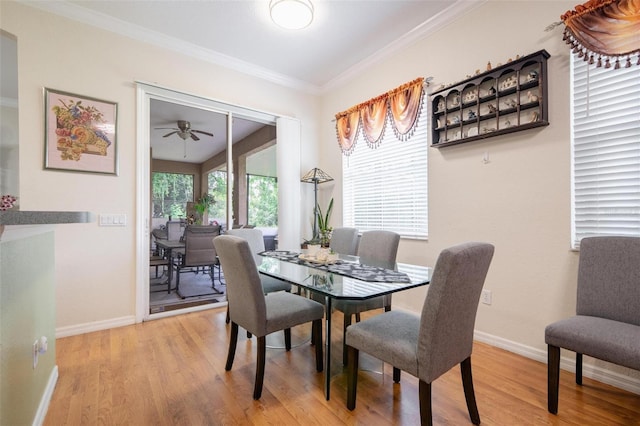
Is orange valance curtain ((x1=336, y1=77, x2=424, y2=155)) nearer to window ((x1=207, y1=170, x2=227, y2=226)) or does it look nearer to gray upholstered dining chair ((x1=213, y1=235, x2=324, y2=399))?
window ((x1=207, y1=170, x2=227, y2=226))

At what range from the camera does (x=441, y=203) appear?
109 inches

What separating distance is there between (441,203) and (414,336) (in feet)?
5.47

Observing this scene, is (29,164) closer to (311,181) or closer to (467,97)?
(311,181)

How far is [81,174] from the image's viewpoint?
2.64 m

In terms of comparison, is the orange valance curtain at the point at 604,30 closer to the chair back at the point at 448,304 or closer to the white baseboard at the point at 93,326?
the chair back at the point at 448,304

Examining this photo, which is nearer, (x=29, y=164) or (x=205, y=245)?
(x=29, y=164)

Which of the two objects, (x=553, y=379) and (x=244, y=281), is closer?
(x=553, y=379)

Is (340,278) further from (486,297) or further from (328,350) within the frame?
(486,297)

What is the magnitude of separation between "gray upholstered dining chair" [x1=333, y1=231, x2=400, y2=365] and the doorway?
1.48 metres

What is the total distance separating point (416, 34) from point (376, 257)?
2293 millimetres

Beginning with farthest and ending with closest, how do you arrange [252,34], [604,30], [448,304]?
[252,34]
[604,30]
[448,304]

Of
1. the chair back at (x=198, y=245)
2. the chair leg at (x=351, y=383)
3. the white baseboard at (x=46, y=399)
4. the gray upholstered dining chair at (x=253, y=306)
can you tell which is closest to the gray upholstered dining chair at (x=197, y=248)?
the chair back at (x=198, y=245)

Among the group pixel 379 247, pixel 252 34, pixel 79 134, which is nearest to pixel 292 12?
pixel 252 34

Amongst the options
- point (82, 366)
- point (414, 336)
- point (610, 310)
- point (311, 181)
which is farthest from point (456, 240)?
point (82, 366)
